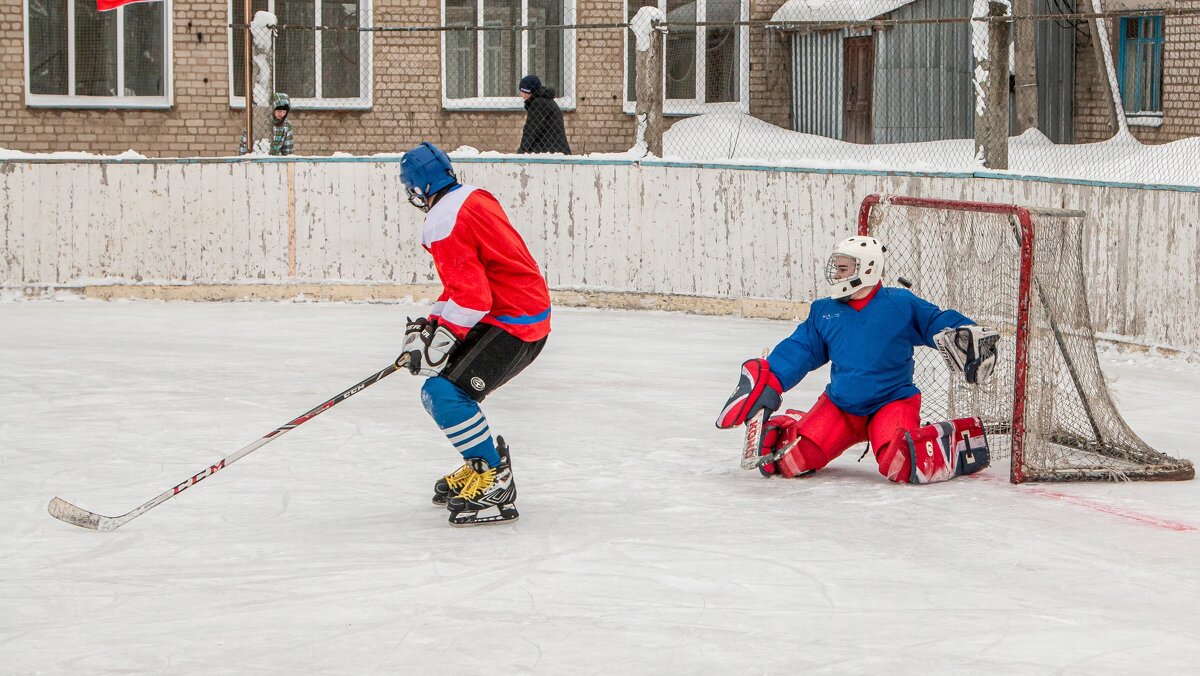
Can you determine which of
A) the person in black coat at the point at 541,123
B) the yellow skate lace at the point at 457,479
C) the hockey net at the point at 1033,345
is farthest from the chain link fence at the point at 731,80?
the yellow skate lace at the point at 457,479

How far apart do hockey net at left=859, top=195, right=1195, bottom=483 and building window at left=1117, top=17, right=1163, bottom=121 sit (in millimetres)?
9926

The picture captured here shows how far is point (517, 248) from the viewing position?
5.89 metres

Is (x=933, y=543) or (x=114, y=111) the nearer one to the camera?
(x=933, y=543)

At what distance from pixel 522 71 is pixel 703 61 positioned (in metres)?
2.03

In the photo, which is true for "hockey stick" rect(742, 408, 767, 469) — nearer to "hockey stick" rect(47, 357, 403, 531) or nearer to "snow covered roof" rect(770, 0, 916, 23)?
"hockey stick" rect(47, 357, 403, 531)

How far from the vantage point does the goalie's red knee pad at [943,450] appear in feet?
21.4

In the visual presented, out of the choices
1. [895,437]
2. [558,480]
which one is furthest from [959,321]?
[558,480]

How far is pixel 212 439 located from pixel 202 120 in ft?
37.0

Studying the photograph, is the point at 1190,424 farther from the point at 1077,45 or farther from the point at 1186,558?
the point at 1077,45

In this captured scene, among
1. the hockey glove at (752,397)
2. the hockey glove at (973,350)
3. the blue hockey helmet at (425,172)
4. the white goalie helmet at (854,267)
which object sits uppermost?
the blue hockey helmet at (425,172)

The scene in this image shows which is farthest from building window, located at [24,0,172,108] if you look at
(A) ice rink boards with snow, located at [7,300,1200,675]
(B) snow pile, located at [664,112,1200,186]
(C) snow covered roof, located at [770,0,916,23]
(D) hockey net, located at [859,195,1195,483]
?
(D) hockey net, located at [859,195,1195,483]

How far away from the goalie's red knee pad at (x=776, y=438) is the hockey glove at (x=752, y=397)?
90mm

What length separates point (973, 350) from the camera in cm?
644

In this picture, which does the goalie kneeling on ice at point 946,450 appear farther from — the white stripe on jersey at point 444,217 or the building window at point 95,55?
the building window at point 95,55
